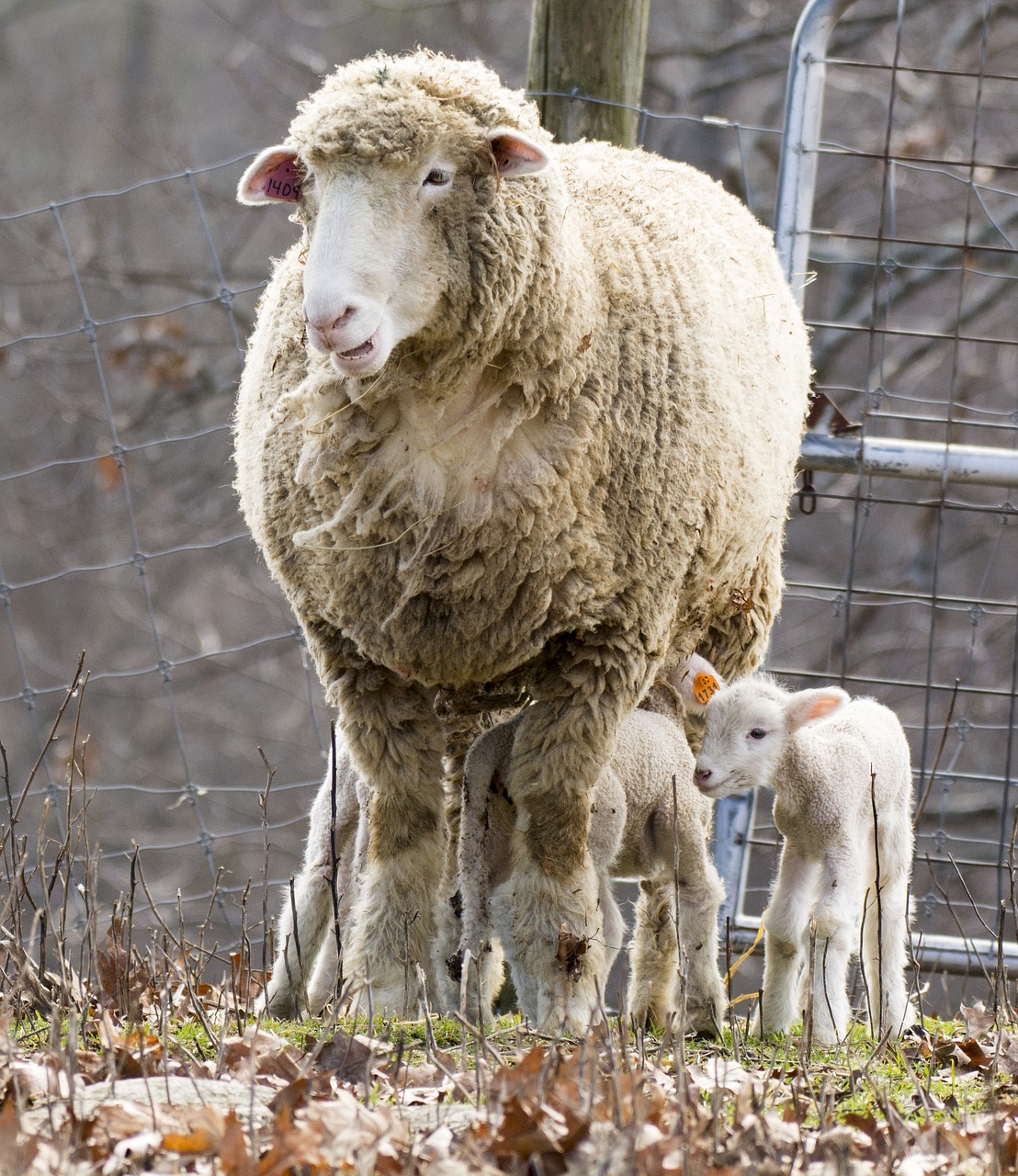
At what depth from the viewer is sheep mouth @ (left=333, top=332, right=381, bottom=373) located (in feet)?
10.3

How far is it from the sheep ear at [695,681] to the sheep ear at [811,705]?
23cm

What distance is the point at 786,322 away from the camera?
450 centimetres

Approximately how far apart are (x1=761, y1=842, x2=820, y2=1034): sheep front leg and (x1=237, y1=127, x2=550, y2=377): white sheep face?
1829 millimetres

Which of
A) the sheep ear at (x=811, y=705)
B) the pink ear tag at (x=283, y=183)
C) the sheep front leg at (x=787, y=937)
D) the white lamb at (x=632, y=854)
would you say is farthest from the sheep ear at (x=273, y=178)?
the sheep front leg at (x=787, y=937)

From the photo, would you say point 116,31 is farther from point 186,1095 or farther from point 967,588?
point 186,1095

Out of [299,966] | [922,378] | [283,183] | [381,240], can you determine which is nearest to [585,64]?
[283,183]

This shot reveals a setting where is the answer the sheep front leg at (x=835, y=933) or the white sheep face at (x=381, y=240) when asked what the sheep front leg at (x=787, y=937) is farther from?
the white sheep face at (x=381, y=240)

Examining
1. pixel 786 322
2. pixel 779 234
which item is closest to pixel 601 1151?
pixel 786 322

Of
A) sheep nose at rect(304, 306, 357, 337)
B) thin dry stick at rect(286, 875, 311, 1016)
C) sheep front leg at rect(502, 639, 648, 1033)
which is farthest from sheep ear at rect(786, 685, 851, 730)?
sheep nose at rect(304, 306, 357, 337)

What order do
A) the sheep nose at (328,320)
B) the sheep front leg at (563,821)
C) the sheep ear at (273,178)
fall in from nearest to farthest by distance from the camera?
the sheep nose at (328,320) → the sheep ear at (273,178) → the sheep front leg at (563,821)

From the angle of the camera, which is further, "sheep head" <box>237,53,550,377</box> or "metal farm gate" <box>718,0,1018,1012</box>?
"metal farm gate" <box>718,0,1018,1012</box>

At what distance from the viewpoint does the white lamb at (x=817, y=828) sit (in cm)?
402

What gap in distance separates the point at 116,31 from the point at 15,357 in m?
5.91

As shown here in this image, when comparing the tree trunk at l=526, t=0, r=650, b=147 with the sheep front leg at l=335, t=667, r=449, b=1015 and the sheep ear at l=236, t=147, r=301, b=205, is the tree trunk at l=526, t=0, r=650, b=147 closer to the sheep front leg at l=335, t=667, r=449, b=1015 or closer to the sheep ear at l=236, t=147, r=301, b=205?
the sheep ear at l=236, t=147, r=301, b=205
